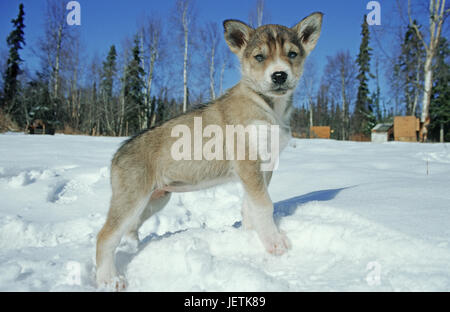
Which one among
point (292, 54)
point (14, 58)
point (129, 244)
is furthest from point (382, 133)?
point (14, 58)

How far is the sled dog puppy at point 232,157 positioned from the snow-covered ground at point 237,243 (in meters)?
0.26

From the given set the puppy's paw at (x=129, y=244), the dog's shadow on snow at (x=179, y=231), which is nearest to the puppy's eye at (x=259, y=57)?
the dog's shadow on snow at (x=179, y=231)

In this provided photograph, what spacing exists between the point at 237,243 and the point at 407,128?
2136 centimetres

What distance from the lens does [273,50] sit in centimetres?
318

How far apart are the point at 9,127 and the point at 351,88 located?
1626 inches

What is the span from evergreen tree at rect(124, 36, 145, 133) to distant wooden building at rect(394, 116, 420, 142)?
26.4m

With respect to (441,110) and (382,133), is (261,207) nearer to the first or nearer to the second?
(382,133)

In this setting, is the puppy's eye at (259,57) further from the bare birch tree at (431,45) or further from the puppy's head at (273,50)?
the bare birch tree at (431,45)

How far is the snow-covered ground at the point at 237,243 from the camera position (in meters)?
2.20

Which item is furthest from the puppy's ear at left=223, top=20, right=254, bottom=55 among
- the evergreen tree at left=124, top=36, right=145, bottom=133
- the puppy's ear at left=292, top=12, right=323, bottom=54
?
the evergreen tree at left=124, top=36, right=145, bottom=133
